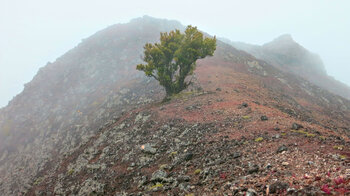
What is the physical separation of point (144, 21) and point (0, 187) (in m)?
111

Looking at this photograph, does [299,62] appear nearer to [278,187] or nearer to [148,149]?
[148,149]

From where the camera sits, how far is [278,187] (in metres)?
8.77

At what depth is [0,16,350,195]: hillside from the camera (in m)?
11.0

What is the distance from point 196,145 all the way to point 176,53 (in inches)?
720

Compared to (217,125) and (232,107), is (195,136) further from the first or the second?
(232,107)

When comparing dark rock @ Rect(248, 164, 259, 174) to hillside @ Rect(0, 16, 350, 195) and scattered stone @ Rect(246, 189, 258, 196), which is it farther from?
scattered stone @ Rect(246, 189, 258, 196)

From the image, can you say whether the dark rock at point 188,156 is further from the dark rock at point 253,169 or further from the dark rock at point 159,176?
the dark rock at point 253,169

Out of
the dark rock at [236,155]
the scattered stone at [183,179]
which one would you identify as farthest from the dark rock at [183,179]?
the dark rock at [236,155]

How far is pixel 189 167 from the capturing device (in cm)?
1511

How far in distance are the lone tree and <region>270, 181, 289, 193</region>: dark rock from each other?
2514cm

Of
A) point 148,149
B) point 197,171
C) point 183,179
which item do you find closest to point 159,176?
point 183,179

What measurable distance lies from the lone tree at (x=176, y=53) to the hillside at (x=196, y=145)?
4.29m

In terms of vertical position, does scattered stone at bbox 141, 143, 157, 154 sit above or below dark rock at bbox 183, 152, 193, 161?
below

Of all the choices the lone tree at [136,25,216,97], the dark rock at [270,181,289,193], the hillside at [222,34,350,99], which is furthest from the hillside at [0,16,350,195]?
the hillside at [222,34,350,99]
